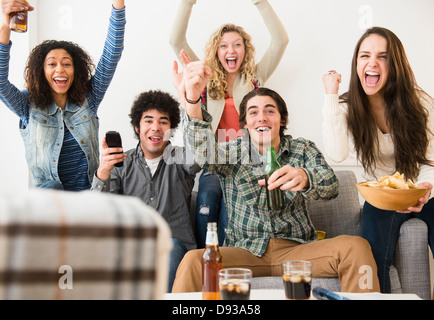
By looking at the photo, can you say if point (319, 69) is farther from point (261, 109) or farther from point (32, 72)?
point (32, 72)

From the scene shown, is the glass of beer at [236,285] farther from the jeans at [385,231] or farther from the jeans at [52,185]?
the jeans at [52,185]

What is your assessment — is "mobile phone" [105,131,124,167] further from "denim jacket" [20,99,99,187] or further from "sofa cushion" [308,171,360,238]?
"sofa cushion" [308,171,360,238]

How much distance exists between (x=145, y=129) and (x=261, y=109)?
63cm

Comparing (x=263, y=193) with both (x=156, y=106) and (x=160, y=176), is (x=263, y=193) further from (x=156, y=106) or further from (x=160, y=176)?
(x=156, y=106)

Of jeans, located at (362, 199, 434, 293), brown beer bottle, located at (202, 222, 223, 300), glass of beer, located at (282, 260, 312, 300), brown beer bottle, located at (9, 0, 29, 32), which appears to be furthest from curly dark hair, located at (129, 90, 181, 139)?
glass of beer, located at (282, 260, 312, 300)

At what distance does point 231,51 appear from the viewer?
2611 mm

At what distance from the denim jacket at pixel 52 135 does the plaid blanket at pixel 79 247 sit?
1948 millimetres

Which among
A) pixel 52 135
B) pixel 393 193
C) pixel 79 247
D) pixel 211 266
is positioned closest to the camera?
pixel 79 247

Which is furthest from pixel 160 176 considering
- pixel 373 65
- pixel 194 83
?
pixel 373 65

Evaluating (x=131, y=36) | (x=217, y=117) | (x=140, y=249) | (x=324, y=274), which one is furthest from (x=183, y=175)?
(x=140, y=249)

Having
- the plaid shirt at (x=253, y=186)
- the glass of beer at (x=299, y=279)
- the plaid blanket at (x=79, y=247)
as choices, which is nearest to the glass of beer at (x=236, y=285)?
the glass of beer at (x=299, y=279)

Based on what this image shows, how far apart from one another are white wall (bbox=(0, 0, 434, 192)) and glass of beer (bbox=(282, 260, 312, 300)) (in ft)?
6.69

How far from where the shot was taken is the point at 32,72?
2348 millimetres

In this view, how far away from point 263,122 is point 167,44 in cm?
141
